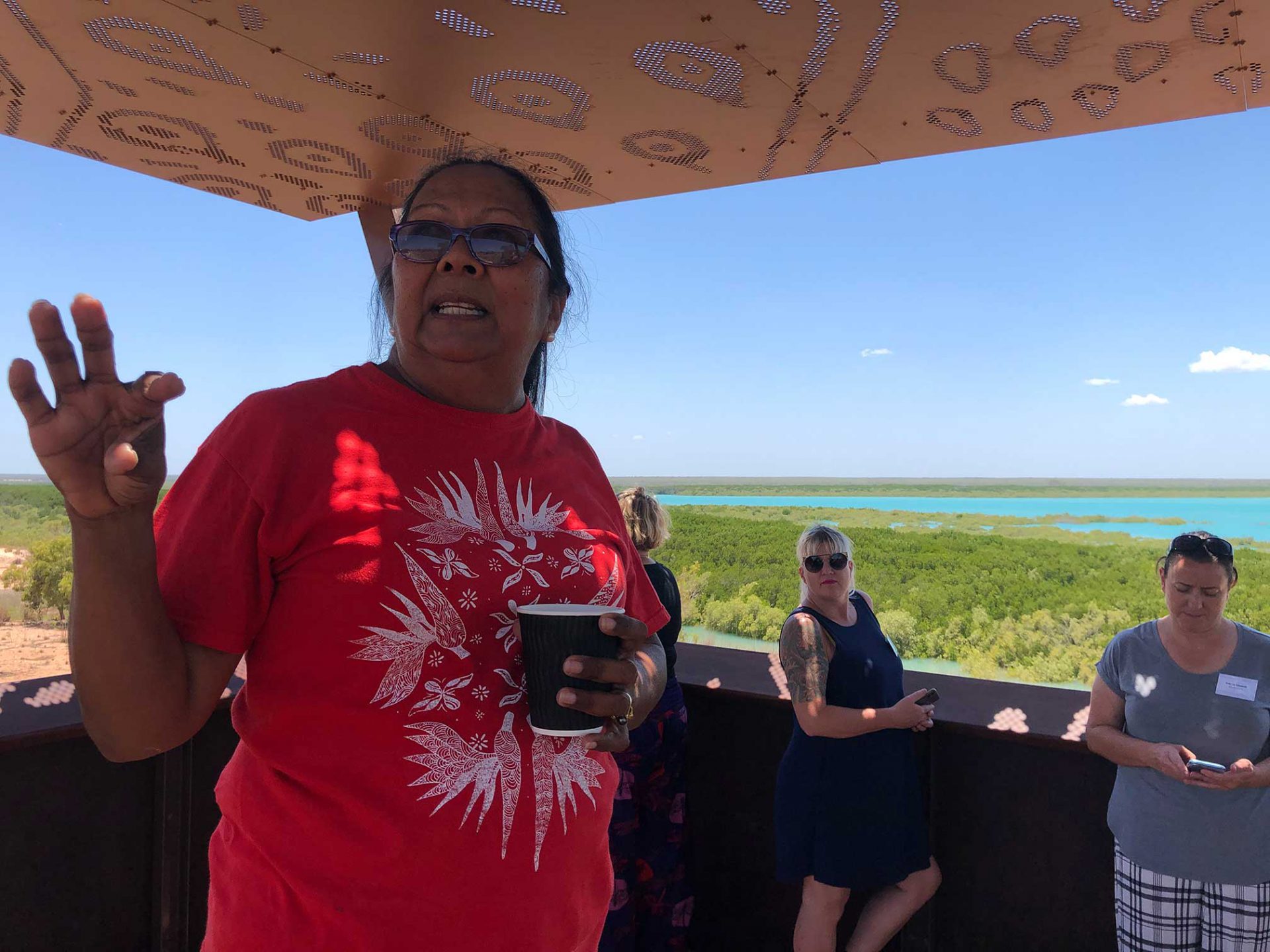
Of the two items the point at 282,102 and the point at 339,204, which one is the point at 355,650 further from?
the point at 339,204

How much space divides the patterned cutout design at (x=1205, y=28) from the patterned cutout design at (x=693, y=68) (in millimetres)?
1080

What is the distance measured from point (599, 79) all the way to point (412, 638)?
74.3 inches

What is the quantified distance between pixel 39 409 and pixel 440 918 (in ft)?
2.24

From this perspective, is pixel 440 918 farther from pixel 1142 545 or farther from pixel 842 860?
pixel 1142 545

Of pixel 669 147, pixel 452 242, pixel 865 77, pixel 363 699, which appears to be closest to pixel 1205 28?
pixel 865 77

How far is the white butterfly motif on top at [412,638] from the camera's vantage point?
91 cm

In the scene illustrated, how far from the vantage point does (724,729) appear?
3369 mm

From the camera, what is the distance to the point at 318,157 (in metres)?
2.72

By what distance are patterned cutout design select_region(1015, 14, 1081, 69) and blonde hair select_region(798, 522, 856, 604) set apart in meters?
1.59

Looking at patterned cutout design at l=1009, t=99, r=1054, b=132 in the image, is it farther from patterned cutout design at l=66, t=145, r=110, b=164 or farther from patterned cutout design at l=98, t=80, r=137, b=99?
patterned cutout design at l=66, t=145, r=110, b=164

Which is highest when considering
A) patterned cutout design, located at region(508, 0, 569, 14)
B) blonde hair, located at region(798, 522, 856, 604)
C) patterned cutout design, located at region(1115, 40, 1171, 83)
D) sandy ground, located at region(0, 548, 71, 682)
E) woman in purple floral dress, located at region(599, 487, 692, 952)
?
patterned cutout design, located at region(508, 0, 569, 14)

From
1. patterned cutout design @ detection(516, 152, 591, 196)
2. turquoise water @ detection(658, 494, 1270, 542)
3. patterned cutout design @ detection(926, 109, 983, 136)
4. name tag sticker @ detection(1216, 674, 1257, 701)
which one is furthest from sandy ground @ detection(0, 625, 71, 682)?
turquoise water @ detection(658, 494, 1270, 542)

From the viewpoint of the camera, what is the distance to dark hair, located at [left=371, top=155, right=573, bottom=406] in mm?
1262

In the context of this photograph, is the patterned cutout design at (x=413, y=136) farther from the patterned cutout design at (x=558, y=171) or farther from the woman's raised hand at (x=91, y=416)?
the woman's raised hand at (x=91, y=416)
